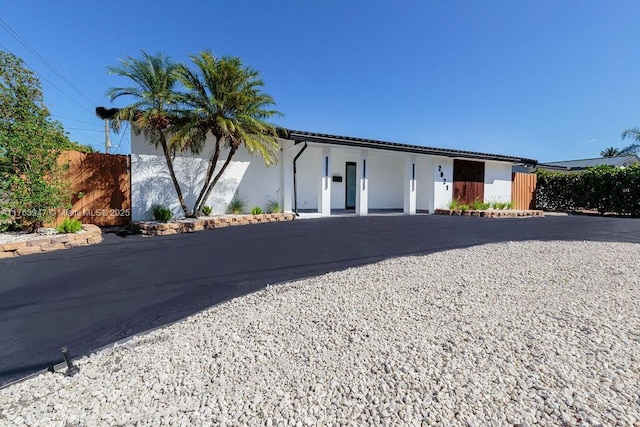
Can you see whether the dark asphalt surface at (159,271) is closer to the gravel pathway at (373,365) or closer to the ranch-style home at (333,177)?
the gravel pathway at (373,365)

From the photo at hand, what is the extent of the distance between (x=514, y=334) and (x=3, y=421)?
3.86 m

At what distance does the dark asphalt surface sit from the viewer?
9.74 feet

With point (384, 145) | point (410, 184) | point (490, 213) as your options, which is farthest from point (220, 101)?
point (490, 213)

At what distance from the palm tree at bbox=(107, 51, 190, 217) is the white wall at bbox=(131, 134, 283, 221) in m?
1.33

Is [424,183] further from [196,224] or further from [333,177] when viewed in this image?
[196,224]

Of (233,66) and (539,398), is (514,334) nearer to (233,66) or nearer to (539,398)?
(539,398)

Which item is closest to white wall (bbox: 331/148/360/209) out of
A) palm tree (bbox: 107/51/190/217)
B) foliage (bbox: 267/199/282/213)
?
foliage (bbox: 267/199/282/213)

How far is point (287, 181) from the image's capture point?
39.6ft

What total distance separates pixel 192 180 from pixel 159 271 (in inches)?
254

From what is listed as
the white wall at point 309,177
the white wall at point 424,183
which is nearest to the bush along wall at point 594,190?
the white wall at point 424,183

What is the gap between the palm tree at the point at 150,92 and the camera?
8.45m

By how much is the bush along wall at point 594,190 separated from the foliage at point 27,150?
22.3m

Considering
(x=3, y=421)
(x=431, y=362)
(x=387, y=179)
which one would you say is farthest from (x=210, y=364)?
(x=387, y=179)

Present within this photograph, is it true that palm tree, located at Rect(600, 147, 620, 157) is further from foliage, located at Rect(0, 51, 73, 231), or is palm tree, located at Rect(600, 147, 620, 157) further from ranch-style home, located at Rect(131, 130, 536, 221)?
foliage, located at Rect(0, 51, 73, 231)
